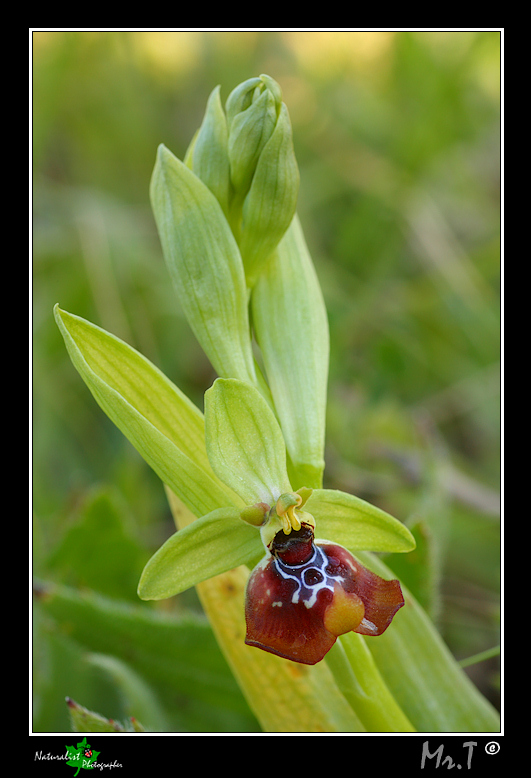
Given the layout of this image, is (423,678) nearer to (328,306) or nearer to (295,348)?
(295,348)

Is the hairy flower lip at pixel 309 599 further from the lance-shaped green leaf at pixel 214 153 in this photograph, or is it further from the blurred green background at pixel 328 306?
the lance-shaped green leaf at pixel 214 153

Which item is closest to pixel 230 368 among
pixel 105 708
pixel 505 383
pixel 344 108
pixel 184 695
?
pixel 505 383

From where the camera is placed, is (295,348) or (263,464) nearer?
(263,464)

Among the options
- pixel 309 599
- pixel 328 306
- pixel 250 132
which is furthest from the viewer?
pixel 328 306

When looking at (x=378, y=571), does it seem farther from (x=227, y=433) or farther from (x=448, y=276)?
(x=448, y=276)

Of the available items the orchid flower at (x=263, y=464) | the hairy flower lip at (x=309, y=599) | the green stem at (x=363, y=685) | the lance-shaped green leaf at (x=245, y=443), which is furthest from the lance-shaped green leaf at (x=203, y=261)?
the green stem at (x=363, y=685)

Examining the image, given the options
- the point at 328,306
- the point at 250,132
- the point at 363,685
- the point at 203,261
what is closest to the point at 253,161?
the point at 250,132

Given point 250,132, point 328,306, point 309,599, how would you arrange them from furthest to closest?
1. point 328,306
2. point 250,132
3. point 309,599

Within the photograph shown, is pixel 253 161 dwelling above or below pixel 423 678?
above
